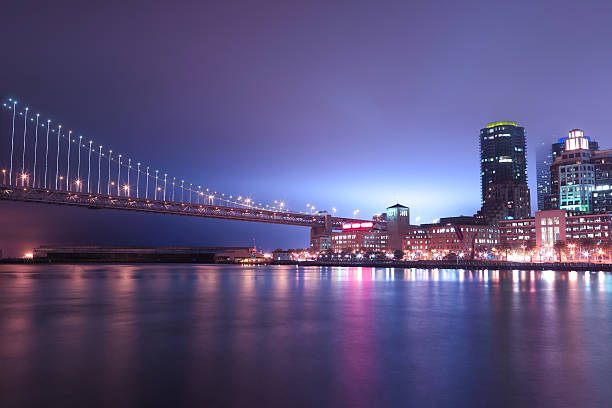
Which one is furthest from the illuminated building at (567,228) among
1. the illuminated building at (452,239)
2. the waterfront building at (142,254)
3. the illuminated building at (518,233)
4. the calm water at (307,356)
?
the calm water at (307,356)

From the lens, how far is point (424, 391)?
10219 mm

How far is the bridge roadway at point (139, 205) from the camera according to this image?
6819cm

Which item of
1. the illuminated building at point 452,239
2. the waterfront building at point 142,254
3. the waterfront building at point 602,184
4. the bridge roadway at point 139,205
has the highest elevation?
the waterfront building at point 602,184

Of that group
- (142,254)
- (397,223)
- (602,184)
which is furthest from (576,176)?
(142,254)

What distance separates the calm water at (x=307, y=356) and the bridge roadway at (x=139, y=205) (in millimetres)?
49341

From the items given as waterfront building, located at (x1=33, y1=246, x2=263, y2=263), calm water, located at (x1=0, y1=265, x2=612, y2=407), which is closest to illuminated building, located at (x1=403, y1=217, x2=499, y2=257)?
waterfront building, located at (x1=33, y1=246, x2=263, y2=263)

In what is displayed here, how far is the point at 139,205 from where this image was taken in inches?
3639

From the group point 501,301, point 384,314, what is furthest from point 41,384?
point 501,301

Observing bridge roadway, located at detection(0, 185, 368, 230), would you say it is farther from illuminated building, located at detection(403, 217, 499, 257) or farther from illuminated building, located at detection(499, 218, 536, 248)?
illuminated building, located at detection(499, 218, 536, 248)

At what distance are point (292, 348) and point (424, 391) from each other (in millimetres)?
5779

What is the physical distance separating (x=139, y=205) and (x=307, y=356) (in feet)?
279

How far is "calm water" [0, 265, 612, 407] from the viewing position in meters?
9.80

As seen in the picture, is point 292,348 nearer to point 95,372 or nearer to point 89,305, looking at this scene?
point 95,372

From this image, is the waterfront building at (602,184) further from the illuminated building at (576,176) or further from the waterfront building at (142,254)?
the waterfront building at (142,254)
